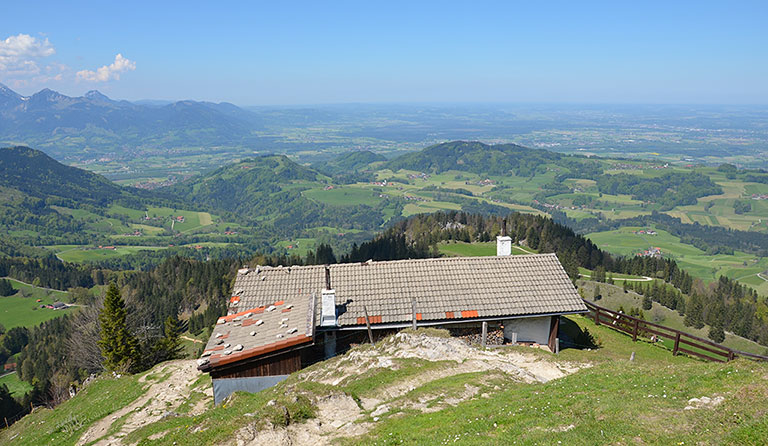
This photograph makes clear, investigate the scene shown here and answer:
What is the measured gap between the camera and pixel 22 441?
73.8 ft

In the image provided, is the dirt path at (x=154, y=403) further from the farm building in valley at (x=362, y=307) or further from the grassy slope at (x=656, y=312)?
the grassy slope at (x=656, y=312)

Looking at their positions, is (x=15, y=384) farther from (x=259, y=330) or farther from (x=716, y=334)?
(x=716, y=334)

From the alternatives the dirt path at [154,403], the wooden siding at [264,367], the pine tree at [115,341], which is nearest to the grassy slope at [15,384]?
the pine tree at [115,341]

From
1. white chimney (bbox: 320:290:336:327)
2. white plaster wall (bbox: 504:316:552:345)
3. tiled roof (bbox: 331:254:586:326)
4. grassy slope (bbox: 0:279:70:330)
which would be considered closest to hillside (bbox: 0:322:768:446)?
white plaster wall (bbox: 504:316:552:345)

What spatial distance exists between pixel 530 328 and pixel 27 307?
146 metres

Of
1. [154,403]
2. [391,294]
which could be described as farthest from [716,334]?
[154,403]

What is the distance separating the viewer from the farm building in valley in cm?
2106

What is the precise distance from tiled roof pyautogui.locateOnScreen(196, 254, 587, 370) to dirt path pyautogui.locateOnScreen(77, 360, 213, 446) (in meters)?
3.69

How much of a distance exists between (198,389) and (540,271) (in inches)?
790

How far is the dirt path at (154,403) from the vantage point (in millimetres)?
19625

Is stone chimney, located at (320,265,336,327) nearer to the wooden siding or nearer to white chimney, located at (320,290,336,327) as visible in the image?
white chimney, located at (320,290,336,327)

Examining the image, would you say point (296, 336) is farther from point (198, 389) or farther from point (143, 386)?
point (143, 386)

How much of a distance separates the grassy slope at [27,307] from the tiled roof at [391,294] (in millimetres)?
116824

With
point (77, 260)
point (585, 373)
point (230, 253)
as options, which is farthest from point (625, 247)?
point (77, 260)
